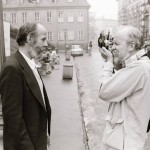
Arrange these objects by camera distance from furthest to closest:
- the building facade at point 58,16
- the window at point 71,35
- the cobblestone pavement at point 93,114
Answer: the window at point 71,35 < the building facade at point 58,16 < the cobblestone pavement at point 93,114

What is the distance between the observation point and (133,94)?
7.76 feet

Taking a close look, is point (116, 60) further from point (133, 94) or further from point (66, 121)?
point (66, 121)

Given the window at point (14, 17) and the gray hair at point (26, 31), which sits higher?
the window at point (14, 17)

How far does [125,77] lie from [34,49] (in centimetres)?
82

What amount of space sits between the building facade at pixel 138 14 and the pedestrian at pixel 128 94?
1125 inches

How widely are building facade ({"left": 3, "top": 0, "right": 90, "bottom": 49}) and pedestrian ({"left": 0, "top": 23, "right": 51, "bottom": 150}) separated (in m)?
52.8

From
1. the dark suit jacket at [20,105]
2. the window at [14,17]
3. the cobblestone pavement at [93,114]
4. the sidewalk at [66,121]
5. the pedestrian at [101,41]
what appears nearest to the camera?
the dark suit jacket at [20,105]

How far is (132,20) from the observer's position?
161 feet

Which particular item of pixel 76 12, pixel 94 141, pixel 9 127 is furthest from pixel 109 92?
pixel 76 12

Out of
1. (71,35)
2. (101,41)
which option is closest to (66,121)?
(101,41)

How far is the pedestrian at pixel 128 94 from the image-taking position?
232 centimetres

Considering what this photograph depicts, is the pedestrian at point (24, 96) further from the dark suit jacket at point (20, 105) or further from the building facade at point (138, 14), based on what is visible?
the building facade at point (138, 14)

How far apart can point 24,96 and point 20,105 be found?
0.09 m

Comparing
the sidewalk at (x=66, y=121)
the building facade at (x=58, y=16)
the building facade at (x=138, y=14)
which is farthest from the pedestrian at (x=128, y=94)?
the building facade at (x=58, y=16)
